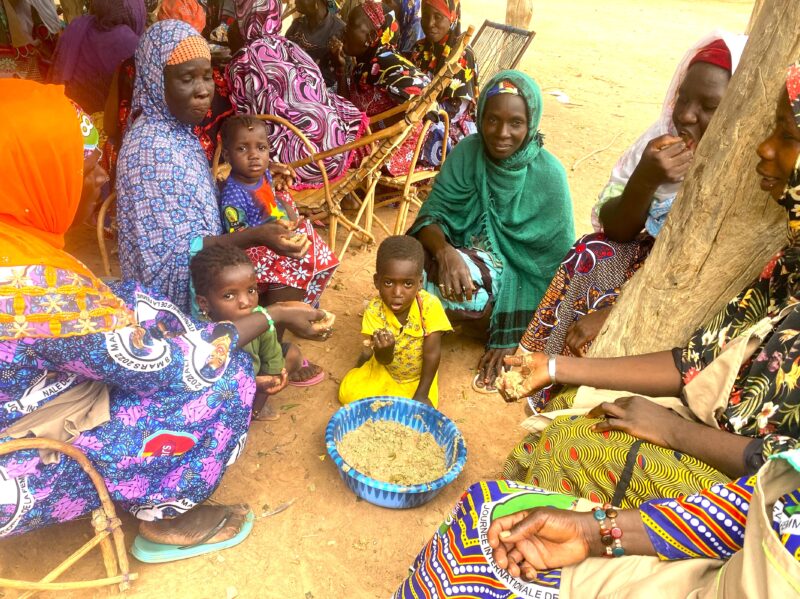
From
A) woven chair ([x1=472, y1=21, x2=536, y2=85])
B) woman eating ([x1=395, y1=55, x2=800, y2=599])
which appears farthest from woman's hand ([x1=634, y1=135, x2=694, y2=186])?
woven chair ([x1=472, y1=21, x2=536, y2=85])

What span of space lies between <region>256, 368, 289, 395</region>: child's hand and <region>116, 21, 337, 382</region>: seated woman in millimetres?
506

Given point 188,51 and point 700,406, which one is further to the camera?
point 188,51

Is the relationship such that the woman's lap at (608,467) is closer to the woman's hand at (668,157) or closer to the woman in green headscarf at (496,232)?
the woman's hand at (668,157)

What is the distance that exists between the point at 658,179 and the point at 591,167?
14.7 ft

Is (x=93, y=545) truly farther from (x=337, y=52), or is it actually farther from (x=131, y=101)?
(x=337, y=52)

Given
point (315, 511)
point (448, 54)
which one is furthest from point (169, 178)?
point (448, 54)

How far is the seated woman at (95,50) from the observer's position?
4426 mm

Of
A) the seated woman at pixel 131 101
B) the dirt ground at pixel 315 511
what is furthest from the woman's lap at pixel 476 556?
the seated woman at pixel 131 101

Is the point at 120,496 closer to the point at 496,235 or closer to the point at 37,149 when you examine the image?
the point at 37,149

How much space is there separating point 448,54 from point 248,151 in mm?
2819

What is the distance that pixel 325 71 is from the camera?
225 inches

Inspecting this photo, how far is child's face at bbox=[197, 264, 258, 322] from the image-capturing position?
8.90 feet

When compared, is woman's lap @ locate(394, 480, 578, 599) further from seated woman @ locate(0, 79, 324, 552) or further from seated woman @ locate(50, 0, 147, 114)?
seated woman @ locate(50, 0, 147, 114)

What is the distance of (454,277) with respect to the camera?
357 cm
